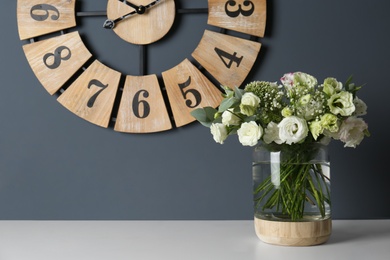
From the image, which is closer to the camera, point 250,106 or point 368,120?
point 250,106

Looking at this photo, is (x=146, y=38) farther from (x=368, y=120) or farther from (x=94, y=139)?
(x=368, y=120)

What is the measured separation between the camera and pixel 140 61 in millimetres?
1569

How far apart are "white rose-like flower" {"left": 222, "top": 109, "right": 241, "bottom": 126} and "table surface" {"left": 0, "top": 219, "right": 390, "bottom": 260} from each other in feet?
0.99

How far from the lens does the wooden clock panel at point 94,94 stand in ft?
5.09

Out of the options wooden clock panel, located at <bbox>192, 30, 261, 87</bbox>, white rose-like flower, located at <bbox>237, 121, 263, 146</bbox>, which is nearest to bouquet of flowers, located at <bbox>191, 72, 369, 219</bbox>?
white rose-like flower, located at <bbox>237, 121, 263, 146</bbox>

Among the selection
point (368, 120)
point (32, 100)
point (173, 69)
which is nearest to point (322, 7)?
point (368, 120)

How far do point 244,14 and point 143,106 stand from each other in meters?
0.40

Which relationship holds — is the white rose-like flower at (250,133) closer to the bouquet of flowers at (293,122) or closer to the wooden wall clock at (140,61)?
the bouquet of flowers at (293,122)

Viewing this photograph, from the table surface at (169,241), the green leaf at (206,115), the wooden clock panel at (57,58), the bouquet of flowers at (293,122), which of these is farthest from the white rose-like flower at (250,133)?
the wooden clock panel at (57,58)

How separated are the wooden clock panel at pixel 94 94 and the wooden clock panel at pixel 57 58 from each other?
0.03 meters

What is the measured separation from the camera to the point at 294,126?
1228 mm

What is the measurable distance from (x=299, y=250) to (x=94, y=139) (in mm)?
690

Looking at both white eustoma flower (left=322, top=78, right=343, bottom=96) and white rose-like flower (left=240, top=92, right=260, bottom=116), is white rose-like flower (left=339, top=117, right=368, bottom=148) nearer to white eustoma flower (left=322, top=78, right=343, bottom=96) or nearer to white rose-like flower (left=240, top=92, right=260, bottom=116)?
white eustoma flower (left=322, top=78, right=343, bottom=96)

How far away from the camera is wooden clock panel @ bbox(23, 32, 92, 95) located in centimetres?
156
